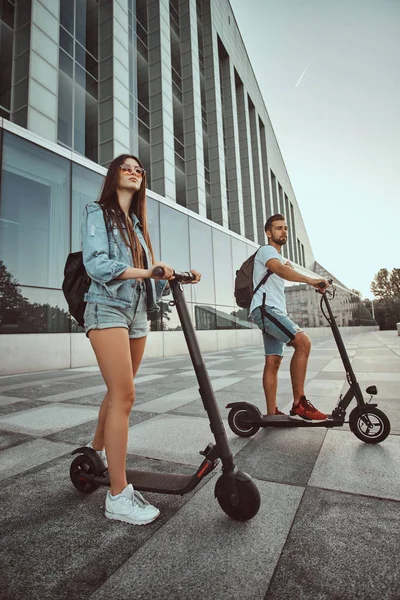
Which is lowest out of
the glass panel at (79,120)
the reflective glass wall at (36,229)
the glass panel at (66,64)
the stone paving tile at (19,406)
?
the stone paving tile at (19,406)

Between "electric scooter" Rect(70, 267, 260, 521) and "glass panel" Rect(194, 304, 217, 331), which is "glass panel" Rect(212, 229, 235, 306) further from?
"electric scooter" Rect(70, 267, 260, 521)

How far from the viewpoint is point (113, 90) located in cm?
1369

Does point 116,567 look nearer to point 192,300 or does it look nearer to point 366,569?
point 366,569

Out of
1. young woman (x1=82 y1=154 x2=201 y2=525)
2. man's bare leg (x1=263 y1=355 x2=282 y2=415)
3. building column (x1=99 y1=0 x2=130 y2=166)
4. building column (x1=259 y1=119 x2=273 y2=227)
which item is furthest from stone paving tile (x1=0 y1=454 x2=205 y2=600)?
building column (x1=259 y1=119 x2=273 y2=227)

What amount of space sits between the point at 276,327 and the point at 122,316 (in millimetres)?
1746

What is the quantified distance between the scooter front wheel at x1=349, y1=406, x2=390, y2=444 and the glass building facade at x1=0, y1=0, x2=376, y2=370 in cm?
829

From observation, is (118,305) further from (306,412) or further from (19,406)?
(19,406)

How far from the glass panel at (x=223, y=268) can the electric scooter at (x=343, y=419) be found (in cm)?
1480

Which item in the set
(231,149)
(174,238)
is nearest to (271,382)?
(174,238)

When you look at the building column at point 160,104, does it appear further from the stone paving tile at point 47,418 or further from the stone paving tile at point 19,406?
the stone paving tile at point 47,418

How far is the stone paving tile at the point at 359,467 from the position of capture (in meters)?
1.96

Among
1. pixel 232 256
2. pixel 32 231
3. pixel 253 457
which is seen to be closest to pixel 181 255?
pixel 232 256

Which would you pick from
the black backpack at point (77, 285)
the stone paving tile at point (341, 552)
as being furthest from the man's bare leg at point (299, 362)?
the black backpack at point (77, 285)

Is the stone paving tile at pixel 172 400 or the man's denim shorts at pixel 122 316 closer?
the man's denim shorts at pixel 122 316
